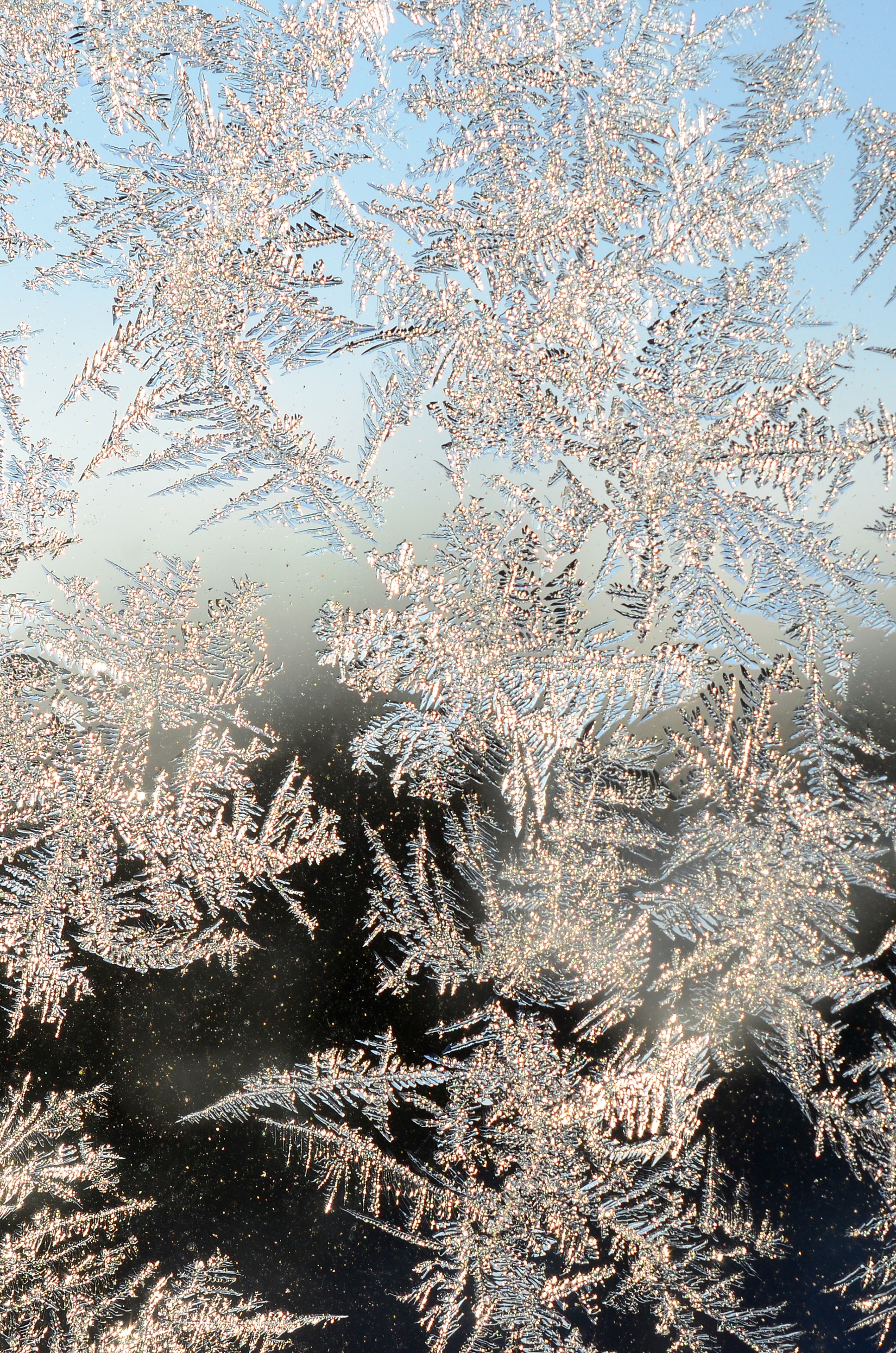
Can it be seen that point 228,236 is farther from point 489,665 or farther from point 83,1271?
point 83,1271

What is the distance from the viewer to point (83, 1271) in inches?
18.9

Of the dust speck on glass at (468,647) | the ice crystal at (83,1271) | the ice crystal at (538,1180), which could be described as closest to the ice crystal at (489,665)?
the dust speck on glass at (468,647)

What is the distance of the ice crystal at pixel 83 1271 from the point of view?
0.47 metres

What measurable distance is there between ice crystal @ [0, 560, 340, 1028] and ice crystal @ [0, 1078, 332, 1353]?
0.24 feet

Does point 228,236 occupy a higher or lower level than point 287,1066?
higher

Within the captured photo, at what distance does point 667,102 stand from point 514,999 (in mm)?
462

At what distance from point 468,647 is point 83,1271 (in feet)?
1.43

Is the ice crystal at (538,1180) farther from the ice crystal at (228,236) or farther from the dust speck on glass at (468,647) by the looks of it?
the ice crystal at (228,236)

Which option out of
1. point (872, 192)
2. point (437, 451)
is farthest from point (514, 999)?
point (872, 192)

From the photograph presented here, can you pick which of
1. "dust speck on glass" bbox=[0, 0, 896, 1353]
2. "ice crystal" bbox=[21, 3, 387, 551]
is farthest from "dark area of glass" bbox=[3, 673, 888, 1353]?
"ice crystal" bbox=[21, 3, 387, 551]

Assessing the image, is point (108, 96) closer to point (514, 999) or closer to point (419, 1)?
point (419, 1)

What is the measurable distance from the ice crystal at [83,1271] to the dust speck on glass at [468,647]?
0.09 ft

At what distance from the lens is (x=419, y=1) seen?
0.41 meters

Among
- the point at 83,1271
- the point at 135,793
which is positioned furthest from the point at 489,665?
the point at 83,1271
